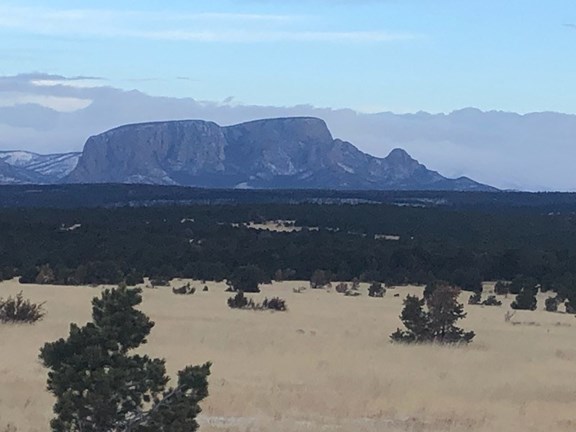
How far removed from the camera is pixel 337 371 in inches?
531

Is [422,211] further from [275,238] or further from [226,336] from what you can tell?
[226,336]

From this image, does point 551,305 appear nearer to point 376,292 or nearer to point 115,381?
point 376,292

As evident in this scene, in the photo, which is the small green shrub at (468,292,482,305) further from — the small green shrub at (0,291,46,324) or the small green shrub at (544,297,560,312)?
the small green shrub at (0,291,46,324)

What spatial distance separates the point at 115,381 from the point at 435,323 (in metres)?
Answer: 10.1

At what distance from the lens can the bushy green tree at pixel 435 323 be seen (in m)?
17.5

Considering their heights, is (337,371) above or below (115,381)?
below

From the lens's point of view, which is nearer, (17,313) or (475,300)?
(17,313)

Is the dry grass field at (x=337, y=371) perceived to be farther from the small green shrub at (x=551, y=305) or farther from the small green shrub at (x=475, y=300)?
the small green shrub at (x=475, y=300)

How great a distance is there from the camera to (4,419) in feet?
31.4

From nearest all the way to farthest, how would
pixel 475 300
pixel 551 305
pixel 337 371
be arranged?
pixel 337 371 → pixel 551 305 → pixel 475 300

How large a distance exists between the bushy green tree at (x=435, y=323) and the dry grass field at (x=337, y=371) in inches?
15.6

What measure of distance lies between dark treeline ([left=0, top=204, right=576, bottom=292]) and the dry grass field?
1176 cm

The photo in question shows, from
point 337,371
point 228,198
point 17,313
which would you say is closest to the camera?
point 337,371

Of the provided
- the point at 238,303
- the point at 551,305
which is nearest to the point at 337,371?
the point at 238,303
